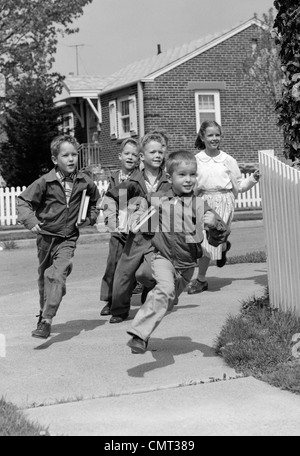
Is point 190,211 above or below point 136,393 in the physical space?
above

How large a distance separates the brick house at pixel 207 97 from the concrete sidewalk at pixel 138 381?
22639mm

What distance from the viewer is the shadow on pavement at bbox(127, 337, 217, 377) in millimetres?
5984

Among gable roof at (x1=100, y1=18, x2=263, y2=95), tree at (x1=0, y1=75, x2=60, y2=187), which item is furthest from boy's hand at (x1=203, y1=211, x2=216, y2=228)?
tree at (x1=0, y1=75, x2=60, y2=187)

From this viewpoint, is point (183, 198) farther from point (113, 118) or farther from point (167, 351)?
point (113, 118)

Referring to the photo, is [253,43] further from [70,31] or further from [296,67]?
[296,67]

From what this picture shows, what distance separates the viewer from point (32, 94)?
108 ft

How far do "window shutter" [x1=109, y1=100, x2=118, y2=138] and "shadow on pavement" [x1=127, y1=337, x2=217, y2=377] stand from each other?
27240mm

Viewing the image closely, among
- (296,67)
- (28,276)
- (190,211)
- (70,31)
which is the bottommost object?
(28,276)

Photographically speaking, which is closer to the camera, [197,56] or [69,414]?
[69,414]

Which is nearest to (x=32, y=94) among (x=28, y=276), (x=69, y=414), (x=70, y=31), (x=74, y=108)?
(x=70, y=31)

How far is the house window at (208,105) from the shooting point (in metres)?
31.2

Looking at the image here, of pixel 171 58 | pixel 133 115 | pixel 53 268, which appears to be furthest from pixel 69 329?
pixel 171 58

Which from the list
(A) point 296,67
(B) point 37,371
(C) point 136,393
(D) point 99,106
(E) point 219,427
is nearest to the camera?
(E) point 219,427

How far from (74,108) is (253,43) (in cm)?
A: 1000
